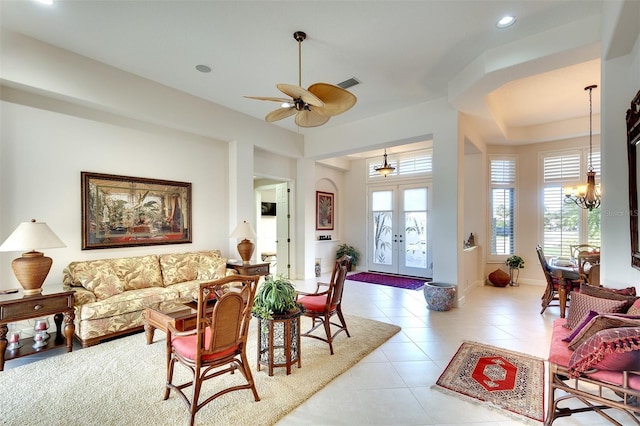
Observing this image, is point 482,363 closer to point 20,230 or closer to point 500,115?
point 500,115

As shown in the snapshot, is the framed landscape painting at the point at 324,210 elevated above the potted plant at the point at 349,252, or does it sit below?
above

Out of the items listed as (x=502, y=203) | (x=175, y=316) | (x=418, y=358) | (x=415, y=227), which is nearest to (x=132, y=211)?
(x=175, y=316)

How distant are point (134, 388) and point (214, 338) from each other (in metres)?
1.08

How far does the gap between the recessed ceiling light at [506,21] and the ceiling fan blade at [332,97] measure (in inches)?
68.1

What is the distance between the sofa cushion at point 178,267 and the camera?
4.26 m

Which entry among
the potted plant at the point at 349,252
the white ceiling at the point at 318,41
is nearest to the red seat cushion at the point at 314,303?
the white ceiling at the point at 318,41

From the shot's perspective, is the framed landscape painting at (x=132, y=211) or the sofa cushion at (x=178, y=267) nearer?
the framed landscape painting at (x=132, y=211)

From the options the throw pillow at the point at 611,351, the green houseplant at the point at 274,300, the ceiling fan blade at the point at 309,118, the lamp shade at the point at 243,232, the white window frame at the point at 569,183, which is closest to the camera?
the throw pillow at the point at 611,351

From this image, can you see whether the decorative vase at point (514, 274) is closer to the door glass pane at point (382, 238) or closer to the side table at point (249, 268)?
the door glass pane at point (382, 238)

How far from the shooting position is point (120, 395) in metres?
2.37

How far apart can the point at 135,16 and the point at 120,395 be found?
3490 mm

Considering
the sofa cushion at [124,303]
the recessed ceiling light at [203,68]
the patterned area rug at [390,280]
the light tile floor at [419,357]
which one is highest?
the recessed ceiling light at [203,68]

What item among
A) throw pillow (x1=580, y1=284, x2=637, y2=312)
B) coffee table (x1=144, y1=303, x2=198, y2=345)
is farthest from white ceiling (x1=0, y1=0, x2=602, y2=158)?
coffee table (x1=144, y1=303, x2=198, y2=345)

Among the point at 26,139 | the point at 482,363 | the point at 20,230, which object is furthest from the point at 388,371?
the point at 26,139
